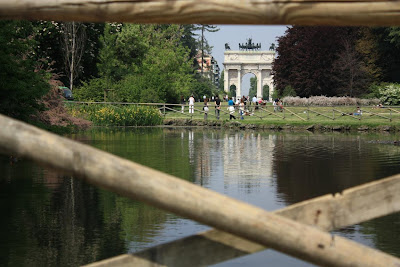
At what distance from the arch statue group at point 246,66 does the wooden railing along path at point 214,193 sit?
137 meters

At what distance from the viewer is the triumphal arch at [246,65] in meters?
141

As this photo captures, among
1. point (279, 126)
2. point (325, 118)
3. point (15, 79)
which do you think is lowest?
point (279, 126)

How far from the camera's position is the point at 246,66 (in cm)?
14212

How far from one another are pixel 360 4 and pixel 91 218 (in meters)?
8.82

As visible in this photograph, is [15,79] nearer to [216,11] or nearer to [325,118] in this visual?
[216,11]

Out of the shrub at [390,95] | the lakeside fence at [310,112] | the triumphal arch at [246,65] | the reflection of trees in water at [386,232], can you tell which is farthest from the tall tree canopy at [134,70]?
the triumphal arch at [246,65]

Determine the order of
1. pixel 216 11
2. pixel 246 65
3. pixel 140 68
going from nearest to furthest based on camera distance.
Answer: pixel 216 11 < pixel 140 68 < pixel 246 65

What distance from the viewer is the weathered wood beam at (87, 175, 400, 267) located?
3473 millimetres

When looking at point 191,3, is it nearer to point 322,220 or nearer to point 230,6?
point 230,6

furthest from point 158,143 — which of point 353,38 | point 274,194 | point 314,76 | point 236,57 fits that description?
point 236,57

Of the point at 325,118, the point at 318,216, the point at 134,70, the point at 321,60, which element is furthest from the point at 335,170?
the point at 321,60

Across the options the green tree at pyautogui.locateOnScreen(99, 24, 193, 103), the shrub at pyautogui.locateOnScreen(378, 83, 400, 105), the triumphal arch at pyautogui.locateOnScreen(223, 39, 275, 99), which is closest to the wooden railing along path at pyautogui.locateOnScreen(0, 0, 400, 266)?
the green tree at pyautogui.locateOnScreen(99, 24, 193, 103)

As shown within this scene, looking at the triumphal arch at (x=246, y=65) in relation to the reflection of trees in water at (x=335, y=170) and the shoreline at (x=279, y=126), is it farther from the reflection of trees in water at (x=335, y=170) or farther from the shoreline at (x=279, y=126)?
the reflection of trees in water at (x=335, y=170)

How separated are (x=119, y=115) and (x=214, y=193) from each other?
1678 inches
